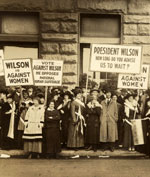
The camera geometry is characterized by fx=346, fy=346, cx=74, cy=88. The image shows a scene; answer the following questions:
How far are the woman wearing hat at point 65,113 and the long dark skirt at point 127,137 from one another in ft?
4.59

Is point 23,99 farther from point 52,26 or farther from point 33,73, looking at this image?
point 52,26

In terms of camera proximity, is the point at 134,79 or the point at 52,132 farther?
the point at 134,79

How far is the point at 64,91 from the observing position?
830cm

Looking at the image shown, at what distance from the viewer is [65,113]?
27.2ft

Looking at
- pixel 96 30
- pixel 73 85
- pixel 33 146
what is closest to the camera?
pixel 33 146

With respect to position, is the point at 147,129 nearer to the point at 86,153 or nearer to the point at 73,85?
the point at 86,153

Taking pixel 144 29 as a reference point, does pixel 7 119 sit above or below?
below

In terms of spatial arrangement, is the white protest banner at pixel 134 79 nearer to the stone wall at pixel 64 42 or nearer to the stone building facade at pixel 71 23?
the stone building facade at pixel 71 23

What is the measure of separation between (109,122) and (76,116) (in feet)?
2.64

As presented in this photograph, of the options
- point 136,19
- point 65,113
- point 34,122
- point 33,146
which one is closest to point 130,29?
point 136,19

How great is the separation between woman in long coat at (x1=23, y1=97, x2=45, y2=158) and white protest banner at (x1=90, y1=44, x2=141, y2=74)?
1689 mm

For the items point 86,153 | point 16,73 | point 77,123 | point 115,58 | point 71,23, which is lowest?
point 86,153

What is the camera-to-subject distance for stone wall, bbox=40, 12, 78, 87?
8266 millimetres

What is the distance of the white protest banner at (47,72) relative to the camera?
27.0 feet
